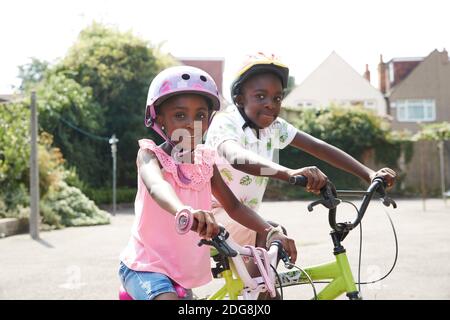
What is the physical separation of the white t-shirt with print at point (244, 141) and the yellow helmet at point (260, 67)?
0.65 ft

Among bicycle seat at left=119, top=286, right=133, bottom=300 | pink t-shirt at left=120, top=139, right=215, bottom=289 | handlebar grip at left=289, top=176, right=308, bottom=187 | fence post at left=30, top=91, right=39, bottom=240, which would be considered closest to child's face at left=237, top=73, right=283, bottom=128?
pink t-shirt at left=120, top=139, right=215, bottom=289

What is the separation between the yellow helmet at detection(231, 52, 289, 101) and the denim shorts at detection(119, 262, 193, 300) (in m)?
1.04

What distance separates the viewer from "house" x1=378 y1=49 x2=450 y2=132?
123 feet

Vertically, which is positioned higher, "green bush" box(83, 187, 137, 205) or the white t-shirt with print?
the white t-shirt with print

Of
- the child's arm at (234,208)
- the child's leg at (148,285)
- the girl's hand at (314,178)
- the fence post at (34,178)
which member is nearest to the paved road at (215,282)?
the fence post at (34,178)

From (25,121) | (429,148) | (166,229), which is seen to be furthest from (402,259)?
(429,148)

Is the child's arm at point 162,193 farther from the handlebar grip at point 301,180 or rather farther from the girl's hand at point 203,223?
the handlebar grip at point 301,180

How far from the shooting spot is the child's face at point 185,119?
98.0 inches

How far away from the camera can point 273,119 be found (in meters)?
2.89

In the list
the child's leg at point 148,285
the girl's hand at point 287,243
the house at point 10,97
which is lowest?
the child's leg at point 148,285

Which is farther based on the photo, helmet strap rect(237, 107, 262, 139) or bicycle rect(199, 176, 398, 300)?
helmet strap rect(237, 107, 262, 139)

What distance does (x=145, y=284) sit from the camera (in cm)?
228

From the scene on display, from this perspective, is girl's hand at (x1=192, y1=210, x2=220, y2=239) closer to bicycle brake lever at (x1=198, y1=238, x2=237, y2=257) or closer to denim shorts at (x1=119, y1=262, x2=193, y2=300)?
bicycle brake lever at (x1=198, y1=238, x2=237, y2=257)

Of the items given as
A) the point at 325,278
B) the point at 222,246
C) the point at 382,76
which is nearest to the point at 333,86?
the point at 382,76
